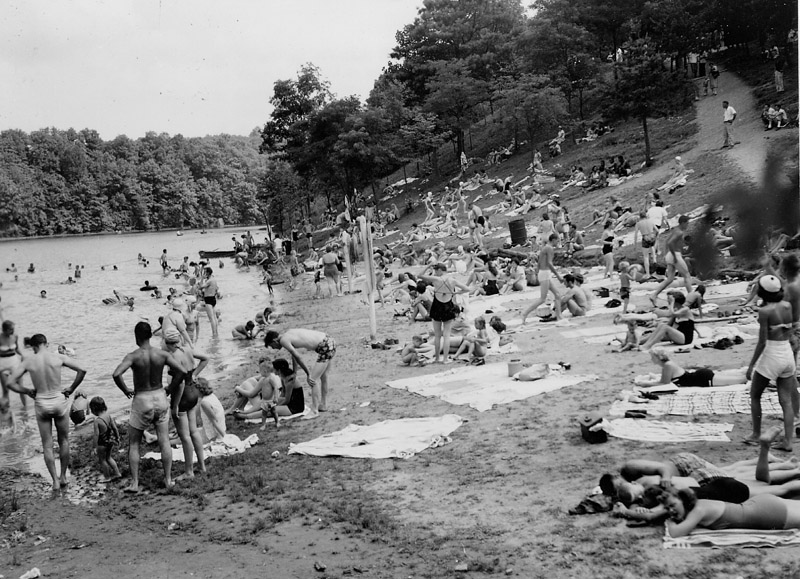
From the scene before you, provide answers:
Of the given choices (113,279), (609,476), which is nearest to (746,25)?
(609,476)

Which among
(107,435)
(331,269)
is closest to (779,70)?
(331,269)

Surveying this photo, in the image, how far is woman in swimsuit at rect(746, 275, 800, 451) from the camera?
18.1 ft

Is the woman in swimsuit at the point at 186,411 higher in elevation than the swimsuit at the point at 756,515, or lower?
higher

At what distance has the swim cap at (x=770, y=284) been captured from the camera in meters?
5.53

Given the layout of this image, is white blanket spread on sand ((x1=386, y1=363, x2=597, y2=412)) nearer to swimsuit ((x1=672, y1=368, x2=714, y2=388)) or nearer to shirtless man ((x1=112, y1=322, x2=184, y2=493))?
swimsuit ((x1=672, y1=368, x2=714, y2=388))

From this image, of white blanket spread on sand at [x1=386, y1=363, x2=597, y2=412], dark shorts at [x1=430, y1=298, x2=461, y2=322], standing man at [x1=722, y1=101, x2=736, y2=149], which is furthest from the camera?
standing man at [x1=722, y1=101, x2=736, y2=149]

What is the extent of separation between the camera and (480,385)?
927cm

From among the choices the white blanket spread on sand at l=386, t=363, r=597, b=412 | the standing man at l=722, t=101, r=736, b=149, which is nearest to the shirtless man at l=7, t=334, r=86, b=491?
the white blanket spread on sand at l=386, t=363, r=597, b=412

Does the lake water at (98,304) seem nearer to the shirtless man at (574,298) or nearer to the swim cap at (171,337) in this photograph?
the swim cap at (171,337)

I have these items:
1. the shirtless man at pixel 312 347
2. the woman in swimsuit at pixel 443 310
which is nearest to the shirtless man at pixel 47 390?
the shirtless man at pixel 312 347

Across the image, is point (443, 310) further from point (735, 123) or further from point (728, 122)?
point (735, 123)

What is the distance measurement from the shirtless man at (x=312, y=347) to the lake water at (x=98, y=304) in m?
3.28

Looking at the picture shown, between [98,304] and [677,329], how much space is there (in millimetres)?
27120

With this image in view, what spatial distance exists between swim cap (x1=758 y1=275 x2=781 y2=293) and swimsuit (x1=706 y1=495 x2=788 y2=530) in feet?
5.60
